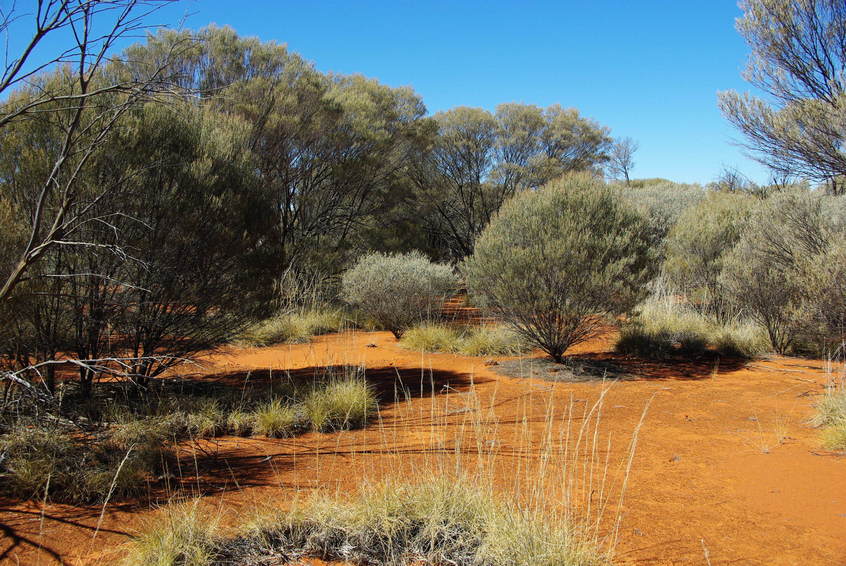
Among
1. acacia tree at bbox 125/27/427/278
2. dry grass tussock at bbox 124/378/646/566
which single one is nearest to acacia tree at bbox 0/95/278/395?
dry grass tussock at bbox 124/378/646/566

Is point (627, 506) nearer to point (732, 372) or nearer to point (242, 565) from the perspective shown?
point (242, 565)

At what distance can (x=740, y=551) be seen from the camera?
130 inches

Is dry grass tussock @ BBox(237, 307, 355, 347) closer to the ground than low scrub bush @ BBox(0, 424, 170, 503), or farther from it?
farther from it

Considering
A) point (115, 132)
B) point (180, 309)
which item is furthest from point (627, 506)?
point (115, 132)

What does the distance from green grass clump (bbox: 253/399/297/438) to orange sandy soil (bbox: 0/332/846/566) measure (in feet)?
0.61

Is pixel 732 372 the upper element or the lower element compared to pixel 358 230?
lower

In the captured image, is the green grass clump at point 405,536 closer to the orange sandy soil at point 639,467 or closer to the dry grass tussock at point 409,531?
the dry grass tussock at point 409,531

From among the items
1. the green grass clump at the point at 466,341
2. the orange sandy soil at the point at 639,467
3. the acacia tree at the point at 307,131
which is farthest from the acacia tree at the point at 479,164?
the orange sandy soil at the point at 639,467

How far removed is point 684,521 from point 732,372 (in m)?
6.56

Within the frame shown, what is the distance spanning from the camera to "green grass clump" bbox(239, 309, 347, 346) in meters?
12.0

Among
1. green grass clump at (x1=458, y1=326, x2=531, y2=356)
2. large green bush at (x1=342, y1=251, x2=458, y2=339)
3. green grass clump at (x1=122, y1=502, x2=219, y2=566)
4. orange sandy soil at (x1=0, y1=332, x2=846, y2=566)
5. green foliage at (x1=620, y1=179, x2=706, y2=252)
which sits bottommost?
orange sandy soil at (x1=0, y1=332, x2=846, y2=566)

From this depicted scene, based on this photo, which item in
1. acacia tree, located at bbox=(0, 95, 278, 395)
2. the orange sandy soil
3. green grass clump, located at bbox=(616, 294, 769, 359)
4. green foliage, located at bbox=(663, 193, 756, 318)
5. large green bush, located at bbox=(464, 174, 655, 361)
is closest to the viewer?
the orange sandy soil

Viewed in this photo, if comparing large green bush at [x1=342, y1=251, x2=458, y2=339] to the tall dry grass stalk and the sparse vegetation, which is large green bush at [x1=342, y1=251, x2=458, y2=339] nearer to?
the sparse vegetation

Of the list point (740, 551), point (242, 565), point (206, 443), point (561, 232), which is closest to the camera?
point (242, 565)
